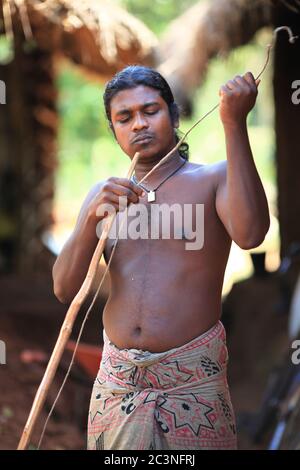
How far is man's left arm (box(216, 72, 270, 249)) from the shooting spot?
230 cm

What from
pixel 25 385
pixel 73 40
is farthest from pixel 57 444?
pixel 73 40

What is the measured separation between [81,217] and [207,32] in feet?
16.7

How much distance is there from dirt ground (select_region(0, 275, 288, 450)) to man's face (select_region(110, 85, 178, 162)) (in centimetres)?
256

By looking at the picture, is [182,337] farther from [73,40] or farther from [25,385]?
[73,40]

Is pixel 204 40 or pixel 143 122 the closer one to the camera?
pixel 143 122

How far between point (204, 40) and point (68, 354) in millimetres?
3086

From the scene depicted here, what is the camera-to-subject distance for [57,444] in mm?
5035

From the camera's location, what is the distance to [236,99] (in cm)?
230

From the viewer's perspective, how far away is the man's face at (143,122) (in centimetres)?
259

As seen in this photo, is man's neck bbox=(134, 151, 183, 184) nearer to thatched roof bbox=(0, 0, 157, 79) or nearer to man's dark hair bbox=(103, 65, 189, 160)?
man's dark hair bbox=(103, 65, 189, 160)

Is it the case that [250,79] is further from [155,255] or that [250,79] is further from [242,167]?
[155,255]
